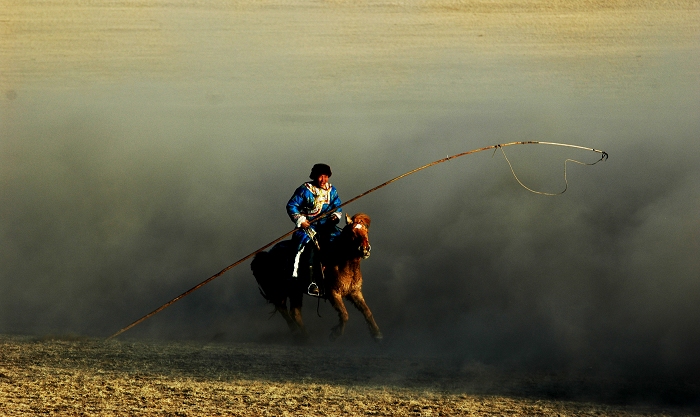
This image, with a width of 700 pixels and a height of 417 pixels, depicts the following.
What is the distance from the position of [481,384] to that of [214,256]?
399 inches

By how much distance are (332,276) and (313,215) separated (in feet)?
2.83

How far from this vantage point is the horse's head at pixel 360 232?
492 inches

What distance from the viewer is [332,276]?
1311cm

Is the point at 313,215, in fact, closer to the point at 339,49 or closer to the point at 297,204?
the point at 297,204

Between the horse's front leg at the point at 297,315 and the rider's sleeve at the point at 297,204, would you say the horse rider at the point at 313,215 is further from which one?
the horse's front leg at the point at 297,315

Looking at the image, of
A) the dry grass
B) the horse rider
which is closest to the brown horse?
the horse rider

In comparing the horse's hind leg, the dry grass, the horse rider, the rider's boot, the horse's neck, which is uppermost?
the horse rider

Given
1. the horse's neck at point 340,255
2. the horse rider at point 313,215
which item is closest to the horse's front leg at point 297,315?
the horse rider at point 313,215

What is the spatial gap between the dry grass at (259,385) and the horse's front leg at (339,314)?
0.62 metres

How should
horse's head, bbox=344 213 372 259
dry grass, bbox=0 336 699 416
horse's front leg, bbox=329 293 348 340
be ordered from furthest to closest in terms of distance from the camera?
horse's front leg, bbox=329 293 348 340, horse's head, bbox=344 213 372 259, dry grass, bbox=0 336 699 416

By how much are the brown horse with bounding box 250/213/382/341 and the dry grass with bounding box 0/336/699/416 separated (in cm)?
85

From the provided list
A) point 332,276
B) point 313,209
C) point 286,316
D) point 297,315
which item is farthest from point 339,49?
point 332,276

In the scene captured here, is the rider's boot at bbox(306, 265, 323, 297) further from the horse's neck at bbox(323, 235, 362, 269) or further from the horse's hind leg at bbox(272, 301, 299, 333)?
the horse's hind leg at bbox(272, 301, 299, 333)

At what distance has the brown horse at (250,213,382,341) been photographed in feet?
41.7
